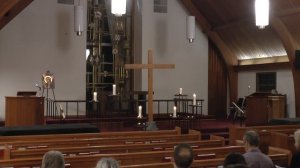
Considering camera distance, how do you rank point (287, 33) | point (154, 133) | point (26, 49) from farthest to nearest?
point (26, 49)
point (287, 33)
point (154, 133)

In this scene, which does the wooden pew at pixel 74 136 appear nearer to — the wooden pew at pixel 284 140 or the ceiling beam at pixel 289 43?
the wooden pew at pixel 284 140

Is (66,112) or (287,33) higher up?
(287,33)

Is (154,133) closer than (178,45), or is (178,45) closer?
(154,133)

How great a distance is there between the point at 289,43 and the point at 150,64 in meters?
4.07

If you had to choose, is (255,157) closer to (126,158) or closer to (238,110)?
(126,158)

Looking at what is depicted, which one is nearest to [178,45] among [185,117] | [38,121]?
[185,117]

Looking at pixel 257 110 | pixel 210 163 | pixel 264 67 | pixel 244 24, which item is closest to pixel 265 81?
pixel 264 67

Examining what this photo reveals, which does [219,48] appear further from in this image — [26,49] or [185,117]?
[26,49]

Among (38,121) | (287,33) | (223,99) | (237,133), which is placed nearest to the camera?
(237,133)

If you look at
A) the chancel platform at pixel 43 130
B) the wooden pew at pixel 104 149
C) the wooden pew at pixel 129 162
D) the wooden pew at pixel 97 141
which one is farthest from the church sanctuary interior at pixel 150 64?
the wooden pew at pixel 129 162

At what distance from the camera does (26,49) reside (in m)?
11.3

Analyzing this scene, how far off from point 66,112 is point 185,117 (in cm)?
344

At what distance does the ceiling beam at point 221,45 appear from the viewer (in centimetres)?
1272

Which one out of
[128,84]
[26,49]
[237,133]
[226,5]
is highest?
[226,5]
